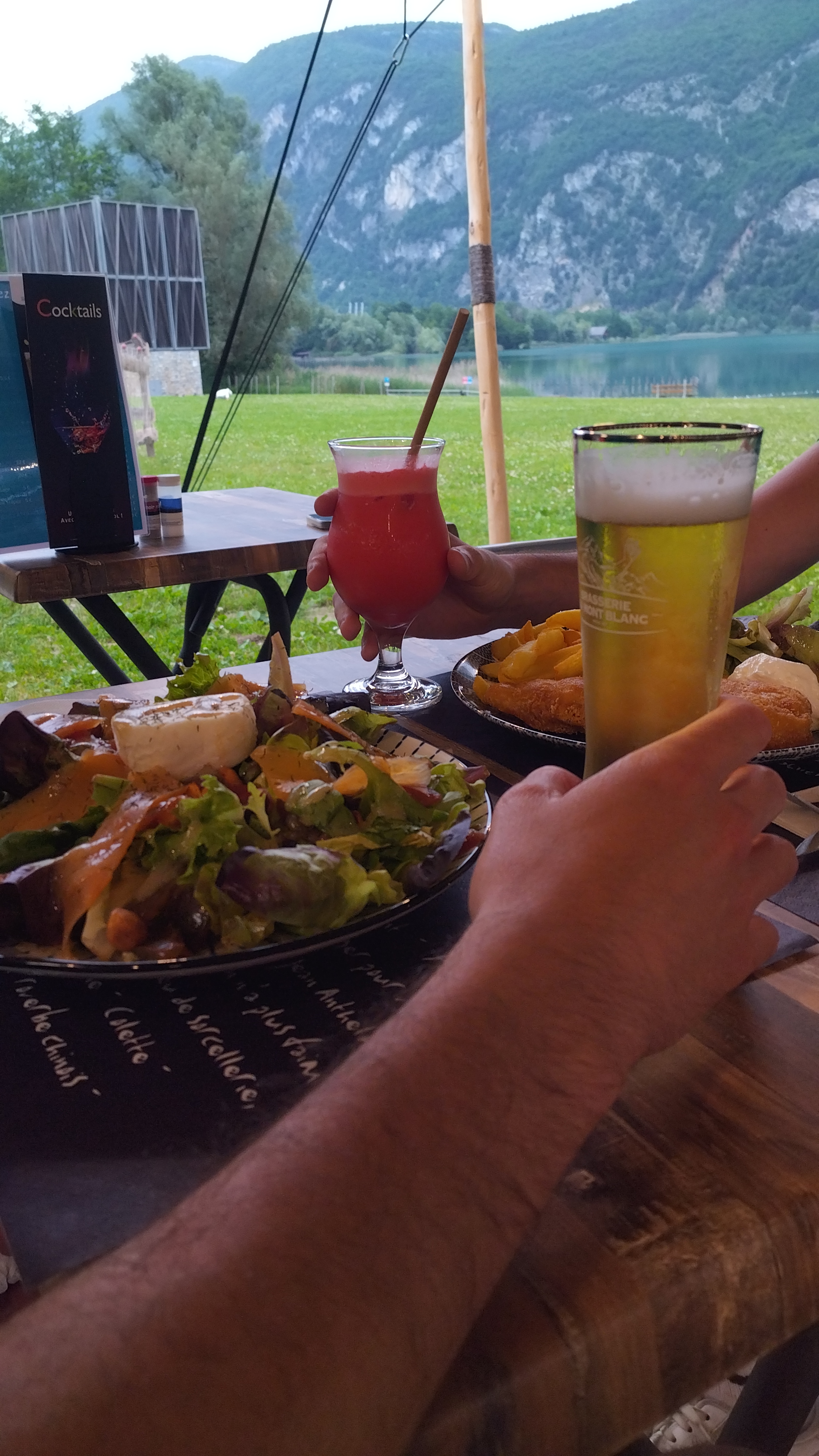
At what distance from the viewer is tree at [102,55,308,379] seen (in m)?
17.2

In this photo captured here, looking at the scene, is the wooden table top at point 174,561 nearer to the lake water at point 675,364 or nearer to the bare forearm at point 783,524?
the bare forearm at point 783,524

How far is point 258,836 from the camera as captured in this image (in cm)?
78

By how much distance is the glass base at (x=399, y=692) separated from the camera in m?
1.31

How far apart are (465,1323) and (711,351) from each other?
574 inches

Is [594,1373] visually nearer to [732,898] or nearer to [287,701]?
[732,898]

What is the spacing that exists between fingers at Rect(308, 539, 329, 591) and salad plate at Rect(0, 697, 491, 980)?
0.62 meters

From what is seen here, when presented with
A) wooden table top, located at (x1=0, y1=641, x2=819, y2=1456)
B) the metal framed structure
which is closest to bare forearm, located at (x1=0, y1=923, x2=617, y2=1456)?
wooden table top, located at (x1=0, y1=641, x2=819, y2=1456)

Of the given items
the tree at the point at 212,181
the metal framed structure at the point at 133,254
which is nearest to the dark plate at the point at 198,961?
the metal framed structure at the point at 133,254

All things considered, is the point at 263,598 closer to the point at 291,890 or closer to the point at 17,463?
the point at 17,463

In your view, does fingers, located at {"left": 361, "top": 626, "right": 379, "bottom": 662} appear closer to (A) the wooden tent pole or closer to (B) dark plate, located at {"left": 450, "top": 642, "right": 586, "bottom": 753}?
(B) dark plate, located at {"left": 450, "top": 642, "right": 586, "bottom": 753}

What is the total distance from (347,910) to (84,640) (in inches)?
119

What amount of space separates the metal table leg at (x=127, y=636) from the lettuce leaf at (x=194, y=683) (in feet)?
6.04

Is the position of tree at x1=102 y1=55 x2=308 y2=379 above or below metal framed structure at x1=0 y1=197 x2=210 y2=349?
above

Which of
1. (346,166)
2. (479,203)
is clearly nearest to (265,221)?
(479,203)
